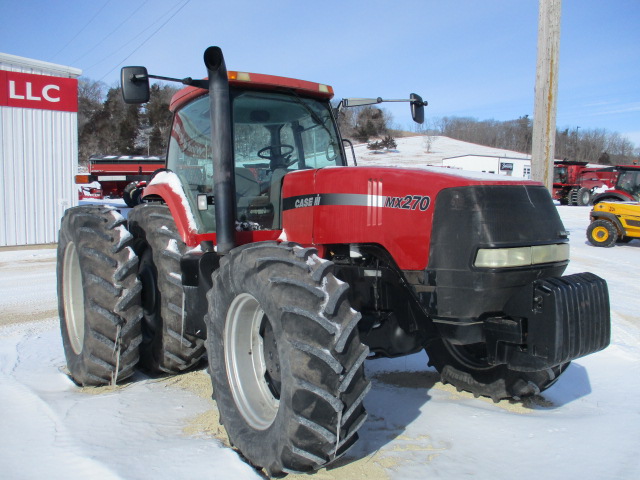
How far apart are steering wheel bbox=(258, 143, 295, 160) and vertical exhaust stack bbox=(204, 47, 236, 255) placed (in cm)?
56

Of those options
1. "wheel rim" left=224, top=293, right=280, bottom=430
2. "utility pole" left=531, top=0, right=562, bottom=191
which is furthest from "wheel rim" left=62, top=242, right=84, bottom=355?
"utility pole" left=531, top=0, right=562, bottom=191

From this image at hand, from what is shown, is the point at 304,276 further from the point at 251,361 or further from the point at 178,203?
the point at 178,203

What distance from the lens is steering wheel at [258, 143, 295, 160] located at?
379 centimetres

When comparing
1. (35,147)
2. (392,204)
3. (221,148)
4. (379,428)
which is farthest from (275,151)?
(35,147)

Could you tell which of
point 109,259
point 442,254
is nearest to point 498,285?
point 442,254

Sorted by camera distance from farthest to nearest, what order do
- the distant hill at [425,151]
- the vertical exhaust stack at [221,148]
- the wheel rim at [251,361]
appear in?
the distant hill at [425,151] → the vertical exhaust stack at [221,148] → the wheel rim at [251,361]

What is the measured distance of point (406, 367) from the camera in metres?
4.65

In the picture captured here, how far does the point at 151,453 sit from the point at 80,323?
2.03 metres

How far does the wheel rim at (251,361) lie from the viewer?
9.85 feet

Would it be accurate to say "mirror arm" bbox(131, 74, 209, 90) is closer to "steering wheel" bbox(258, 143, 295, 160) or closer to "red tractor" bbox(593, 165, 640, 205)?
"steering wheel" bbox(258, 143, 295, 160)

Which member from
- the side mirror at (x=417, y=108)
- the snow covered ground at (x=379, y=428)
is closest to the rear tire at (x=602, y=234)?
the snow covered ground at (x=379, y=428)

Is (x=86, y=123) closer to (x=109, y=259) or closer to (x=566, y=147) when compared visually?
(x=109, y=259)

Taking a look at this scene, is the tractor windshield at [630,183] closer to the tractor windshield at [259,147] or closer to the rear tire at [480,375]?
the rear tire at [480,375]

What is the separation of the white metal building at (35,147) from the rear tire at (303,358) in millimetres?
12303
